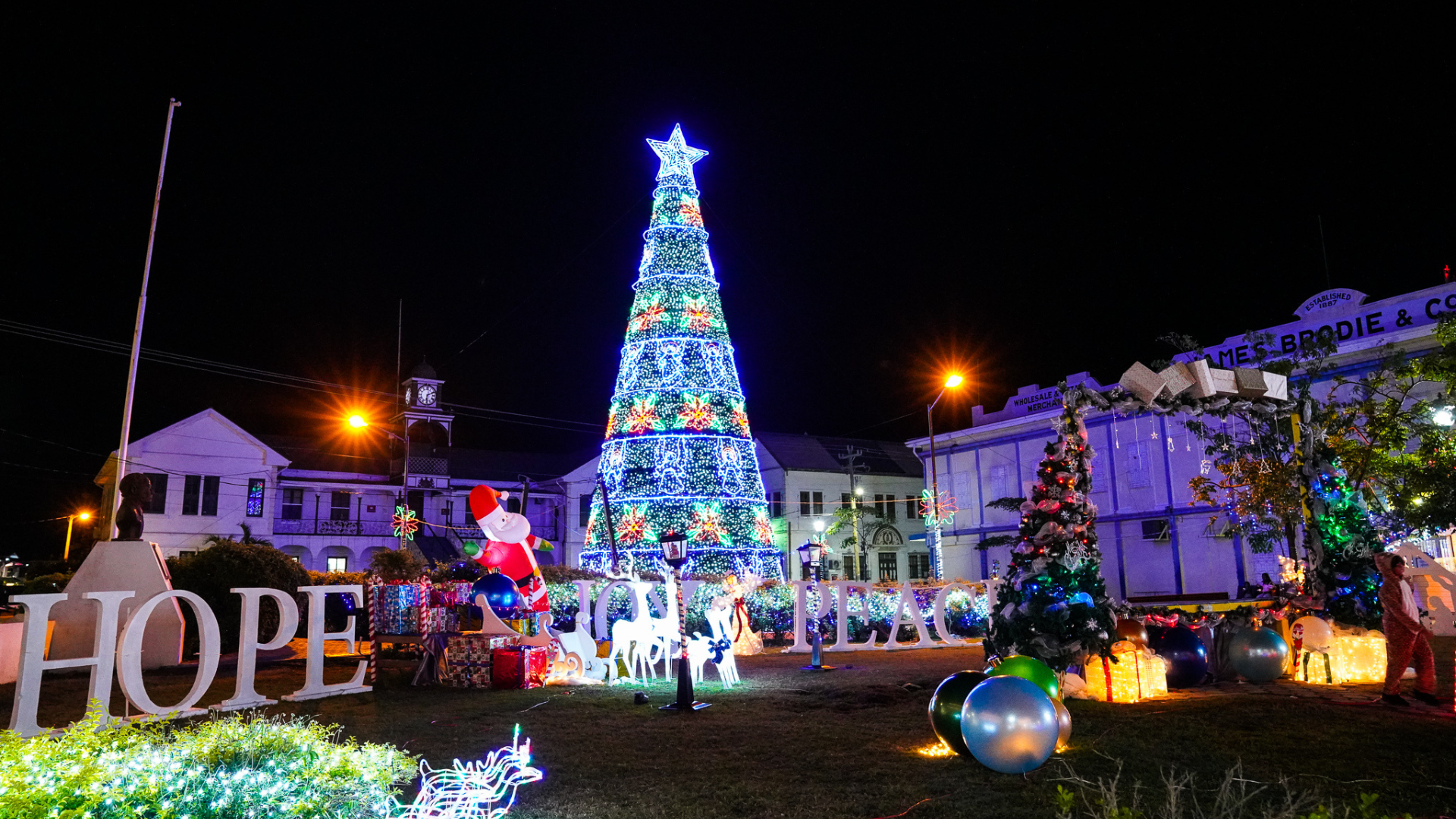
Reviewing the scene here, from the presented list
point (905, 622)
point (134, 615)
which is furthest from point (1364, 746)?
point (905, 622)

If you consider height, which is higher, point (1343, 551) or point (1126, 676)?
point (1343, 551)

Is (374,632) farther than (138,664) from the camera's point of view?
Yes

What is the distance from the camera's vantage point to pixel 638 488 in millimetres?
21969

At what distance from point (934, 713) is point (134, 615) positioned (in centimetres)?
837

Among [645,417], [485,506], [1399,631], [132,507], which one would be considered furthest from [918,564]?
[132,507]

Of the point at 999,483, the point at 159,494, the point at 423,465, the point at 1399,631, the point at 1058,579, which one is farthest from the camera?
the point at 423,465

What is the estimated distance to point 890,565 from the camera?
164 feet

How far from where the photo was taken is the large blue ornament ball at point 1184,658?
11.7 metres

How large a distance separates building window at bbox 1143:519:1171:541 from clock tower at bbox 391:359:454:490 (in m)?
34.6

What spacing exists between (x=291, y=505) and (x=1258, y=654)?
44062 millimetres

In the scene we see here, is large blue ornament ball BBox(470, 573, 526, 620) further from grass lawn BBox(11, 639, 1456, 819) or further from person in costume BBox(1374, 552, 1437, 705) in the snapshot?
person in costume BBox(1374, 552, 1437, 705)

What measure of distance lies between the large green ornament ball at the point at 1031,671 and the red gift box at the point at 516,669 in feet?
27.1

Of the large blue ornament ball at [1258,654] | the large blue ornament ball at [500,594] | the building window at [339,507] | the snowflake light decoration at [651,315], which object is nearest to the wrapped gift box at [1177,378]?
the large blue ornament ball at [1258,654]

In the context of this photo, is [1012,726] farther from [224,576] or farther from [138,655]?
[224,576]
